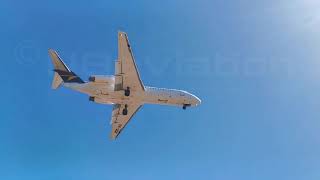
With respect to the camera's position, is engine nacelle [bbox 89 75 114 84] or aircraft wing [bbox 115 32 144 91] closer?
aircraft wing [bbox 115 32 144 91]

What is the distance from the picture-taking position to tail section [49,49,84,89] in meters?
99.4

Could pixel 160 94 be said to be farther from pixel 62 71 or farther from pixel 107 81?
pixel 62 71

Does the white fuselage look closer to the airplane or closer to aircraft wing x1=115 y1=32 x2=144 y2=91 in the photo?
the airplane

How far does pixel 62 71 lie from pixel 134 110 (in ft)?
48.6

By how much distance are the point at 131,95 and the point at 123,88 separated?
7.65 feet

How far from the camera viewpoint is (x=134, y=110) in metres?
104

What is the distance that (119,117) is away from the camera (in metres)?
108

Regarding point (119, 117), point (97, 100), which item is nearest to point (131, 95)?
point (97, 100)

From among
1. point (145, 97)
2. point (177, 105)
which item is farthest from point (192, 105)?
point (145, 97)

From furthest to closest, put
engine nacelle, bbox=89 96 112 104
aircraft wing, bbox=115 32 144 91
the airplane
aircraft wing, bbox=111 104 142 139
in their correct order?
aircraft wing, bbox=111 104 142 139 → engine nacelle, bbox=89 96 112 104 → the airplane → aircraft wing, bbox=115 32 144 91

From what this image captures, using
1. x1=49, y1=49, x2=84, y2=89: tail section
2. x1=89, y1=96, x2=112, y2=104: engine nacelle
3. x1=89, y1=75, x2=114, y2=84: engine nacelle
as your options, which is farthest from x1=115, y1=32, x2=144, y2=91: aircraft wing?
x1=49, y1=49, x2=84, y2=89: tail section

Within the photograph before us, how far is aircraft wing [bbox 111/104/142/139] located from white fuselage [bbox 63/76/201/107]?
11.9ft

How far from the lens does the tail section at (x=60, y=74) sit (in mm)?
99438

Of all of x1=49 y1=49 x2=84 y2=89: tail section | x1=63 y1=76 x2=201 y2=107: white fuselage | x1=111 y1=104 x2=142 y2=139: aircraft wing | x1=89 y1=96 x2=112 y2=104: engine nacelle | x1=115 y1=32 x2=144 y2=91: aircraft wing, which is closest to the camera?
x1=115 y1=32 x2=144 y2=91: aircraft wing
